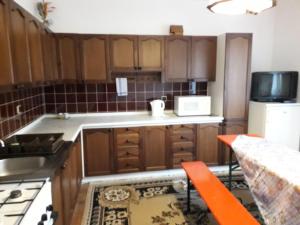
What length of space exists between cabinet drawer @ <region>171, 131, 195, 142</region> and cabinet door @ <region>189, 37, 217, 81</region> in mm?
875

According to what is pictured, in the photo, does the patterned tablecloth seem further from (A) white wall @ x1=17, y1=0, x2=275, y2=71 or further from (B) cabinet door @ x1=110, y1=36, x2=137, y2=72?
(A) white wall @ x1=17, y1=0, x2=275, y2=71

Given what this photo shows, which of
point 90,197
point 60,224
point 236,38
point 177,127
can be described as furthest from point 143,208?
point 236,38

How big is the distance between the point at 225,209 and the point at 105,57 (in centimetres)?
249

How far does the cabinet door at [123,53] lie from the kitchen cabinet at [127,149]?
3.01 ft

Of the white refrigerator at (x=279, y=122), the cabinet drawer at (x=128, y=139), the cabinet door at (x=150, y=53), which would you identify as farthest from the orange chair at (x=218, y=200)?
the cabinet door at (x=150, y=53)

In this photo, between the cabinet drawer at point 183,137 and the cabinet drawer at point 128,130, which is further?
the cabinet drawer at point 183,137

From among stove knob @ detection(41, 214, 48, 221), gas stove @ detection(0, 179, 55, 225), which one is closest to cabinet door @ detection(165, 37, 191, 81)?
gas stove @ detection(0, 179, 55, 225)

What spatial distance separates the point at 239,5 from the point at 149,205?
2.23m

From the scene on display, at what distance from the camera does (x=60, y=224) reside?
181 cm

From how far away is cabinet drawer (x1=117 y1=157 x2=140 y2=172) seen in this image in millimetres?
3369

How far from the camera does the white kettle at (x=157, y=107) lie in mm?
3597

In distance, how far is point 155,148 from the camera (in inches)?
134

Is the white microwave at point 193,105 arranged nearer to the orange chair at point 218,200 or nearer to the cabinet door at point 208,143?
the cabinet door at point 208,143

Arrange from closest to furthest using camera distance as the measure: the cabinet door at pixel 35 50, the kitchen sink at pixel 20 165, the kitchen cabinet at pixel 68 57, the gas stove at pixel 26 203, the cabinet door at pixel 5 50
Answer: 1. the gas stove at pixel 26 203
2. the cabinet door at pixel 5 50
3. the kitchen sink at pixel 20 165
4. the cabinet door at pixel 35 50
5. the kitchen cabinet at pixel 68 57
